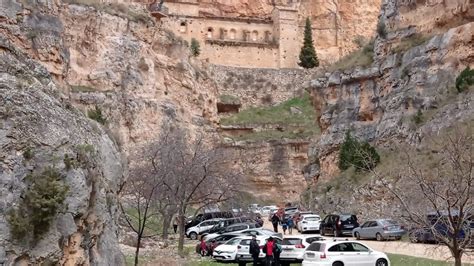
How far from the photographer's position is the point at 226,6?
95312mm

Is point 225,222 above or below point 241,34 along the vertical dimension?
below

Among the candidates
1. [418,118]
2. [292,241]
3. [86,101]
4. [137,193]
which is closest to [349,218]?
[418,118]

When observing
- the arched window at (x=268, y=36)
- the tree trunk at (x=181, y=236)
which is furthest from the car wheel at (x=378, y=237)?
the arched window at (x=268, y=36)

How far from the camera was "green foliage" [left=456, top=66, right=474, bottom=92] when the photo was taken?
3897cm

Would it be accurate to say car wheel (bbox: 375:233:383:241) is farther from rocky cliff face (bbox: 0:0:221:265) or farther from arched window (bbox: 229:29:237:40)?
arched window (bbox: 229:29:237:40)

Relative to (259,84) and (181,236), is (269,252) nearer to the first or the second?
(181,236)

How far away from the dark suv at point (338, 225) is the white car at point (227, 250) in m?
9.23

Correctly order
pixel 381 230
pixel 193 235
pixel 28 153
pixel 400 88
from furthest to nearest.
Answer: pixel 400 88, pixel 193 235, pixel 381 230, pixel 28 153

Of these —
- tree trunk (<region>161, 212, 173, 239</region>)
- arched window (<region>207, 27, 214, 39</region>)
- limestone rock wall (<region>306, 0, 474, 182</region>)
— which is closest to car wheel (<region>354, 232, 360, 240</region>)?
limestone rock wall (<region>306, 0, 474, 182</region>)

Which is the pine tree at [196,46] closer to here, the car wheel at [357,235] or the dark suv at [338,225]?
the dark suv at [338,225]

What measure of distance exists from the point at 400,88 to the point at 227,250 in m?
21.8

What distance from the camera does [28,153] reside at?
11836 mm

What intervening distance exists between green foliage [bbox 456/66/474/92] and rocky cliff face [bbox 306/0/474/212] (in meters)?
0.56

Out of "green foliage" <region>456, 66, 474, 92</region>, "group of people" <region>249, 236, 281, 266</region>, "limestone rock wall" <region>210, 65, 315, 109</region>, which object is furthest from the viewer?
"limestone rock wall" <region>210, 65, 315, 109</region>
